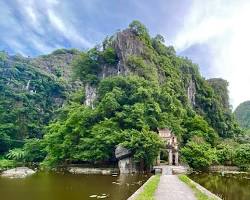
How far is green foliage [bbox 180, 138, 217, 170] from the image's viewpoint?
3875 centimetres

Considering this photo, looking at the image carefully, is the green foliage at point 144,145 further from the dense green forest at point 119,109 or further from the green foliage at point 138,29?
the green foliage at point 138,29

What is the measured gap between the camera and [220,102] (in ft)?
254

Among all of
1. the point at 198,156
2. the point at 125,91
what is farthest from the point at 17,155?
the point at 198,156

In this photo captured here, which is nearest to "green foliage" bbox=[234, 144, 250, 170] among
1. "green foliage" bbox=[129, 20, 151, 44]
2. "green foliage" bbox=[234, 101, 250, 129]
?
"green foliage" bbox=[129, 20, 151, 44]

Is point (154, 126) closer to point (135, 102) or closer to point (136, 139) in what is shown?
point (135, 102)

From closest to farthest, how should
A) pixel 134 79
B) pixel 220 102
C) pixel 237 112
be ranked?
pixel 134 79 → pixel 220 102 → pixel 237 112

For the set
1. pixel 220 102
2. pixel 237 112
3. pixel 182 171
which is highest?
pixel 237 112

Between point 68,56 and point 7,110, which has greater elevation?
point 68,56

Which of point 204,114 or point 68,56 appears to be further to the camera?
point 68,56

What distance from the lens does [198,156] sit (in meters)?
39.3

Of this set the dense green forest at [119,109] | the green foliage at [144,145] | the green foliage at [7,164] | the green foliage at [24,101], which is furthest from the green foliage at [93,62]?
the green foliage at [144,145]

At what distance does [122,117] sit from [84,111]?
5563 mm

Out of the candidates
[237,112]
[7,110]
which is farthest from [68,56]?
[237,112]

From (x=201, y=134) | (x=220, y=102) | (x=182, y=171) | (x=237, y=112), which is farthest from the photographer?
(x=237, y=112)
